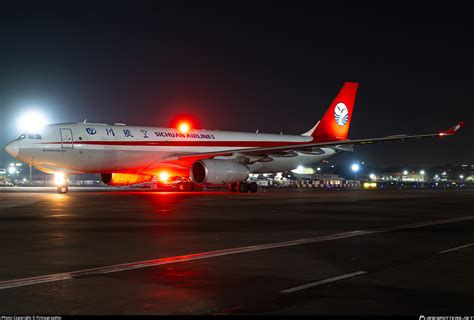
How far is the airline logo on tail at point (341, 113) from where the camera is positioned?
48875 millimetres

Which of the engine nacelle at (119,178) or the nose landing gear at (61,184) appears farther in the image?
the engine nacelle at (119,178)

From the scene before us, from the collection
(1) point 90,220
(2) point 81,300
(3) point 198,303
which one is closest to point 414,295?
(3) point 198,303

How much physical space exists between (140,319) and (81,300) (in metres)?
1.11

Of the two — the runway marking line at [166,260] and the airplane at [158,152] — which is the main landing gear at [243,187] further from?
the runway marking line at [166,260]

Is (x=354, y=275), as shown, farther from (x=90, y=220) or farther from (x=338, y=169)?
(x=338, y=169)

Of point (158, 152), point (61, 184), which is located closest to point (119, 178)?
point (158, 152)

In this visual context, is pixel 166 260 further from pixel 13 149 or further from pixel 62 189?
pixel 62 189

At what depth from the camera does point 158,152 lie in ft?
126

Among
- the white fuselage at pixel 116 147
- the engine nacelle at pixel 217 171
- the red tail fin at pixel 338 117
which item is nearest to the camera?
the white fuselage at pixel 116 147

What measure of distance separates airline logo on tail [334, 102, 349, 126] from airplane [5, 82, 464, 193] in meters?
3.38

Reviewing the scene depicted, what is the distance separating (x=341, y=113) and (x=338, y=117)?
441 mm

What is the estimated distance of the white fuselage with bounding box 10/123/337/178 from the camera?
1328 inches

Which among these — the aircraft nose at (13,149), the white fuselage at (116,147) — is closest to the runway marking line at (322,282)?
the white fuselage at (116,147)

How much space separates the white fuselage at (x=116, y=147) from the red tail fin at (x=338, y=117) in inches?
195
